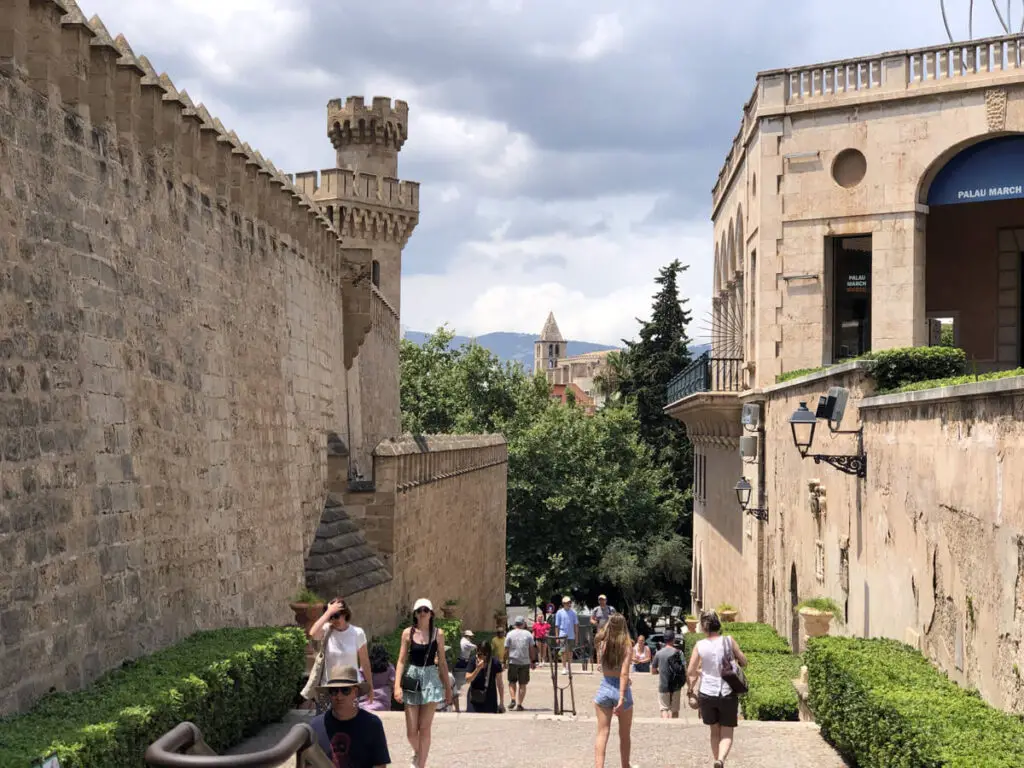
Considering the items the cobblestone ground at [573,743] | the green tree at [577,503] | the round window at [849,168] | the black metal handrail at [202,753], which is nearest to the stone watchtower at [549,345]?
the green tree at [577,503]

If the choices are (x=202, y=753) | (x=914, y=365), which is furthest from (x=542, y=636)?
(x=202, y=753)

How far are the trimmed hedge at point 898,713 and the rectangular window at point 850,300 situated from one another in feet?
36.1

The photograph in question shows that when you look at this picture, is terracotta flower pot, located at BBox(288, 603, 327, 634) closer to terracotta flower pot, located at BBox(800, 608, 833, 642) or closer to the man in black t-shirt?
terracotta flower pot, located at BBox(800, 608, 833, 642)

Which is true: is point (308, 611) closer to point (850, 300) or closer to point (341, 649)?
point (341, 649)

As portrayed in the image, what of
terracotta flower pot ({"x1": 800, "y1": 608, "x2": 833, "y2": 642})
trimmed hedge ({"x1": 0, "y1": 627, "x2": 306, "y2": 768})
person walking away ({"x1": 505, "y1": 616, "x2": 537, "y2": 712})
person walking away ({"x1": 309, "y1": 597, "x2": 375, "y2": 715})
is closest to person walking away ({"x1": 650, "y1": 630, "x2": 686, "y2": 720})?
person walking away ({"x1": 505, "y1": 616, "x2": 537, "y2": 712})

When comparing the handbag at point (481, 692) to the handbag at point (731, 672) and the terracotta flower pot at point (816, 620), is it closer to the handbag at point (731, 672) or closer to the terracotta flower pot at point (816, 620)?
the terracotta flower pot at point (816, 620)

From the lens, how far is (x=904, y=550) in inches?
488

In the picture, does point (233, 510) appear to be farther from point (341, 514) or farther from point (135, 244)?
point (341, 514)

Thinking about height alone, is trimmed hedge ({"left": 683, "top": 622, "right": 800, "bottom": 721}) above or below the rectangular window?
below

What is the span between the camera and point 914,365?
1374cm

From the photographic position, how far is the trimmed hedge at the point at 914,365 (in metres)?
13.7

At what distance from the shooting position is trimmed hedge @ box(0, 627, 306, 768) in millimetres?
7121

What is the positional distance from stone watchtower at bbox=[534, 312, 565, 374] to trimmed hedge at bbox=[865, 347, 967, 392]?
556 ft

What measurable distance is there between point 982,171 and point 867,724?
14.0 m
